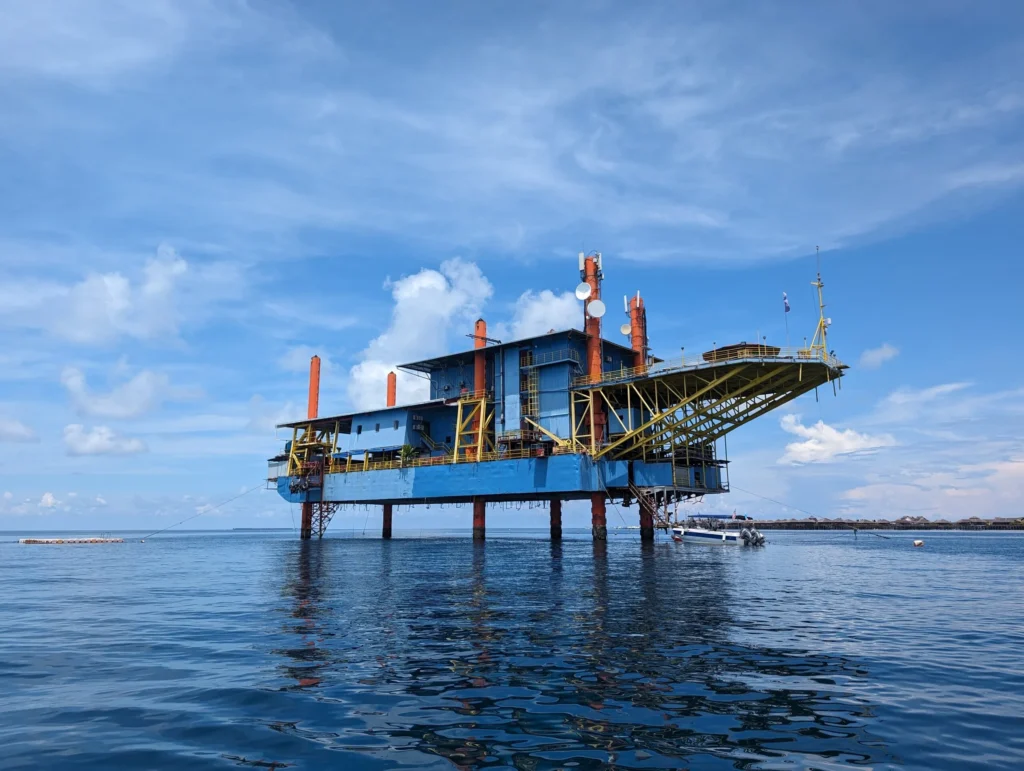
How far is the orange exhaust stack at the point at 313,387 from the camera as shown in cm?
8062

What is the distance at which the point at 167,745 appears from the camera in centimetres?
940

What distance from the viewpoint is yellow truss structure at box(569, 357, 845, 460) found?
45250 millimetres

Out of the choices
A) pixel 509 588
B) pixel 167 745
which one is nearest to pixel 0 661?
pixel 167 745

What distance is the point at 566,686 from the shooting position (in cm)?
1218

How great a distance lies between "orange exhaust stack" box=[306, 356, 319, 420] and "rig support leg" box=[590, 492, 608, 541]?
1518 inches

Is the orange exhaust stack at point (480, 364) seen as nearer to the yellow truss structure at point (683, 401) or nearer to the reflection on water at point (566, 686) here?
the yellow truss structure at point (683, 401)

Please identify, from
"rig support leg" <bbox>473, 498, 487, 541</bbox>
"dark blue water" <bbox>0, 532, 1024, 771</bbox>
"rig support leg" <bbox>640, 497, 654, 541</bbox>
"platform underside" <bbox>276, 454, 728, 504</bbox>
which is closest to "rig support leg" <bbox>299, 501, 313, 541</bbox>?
"platform underside" <bbox>276, 454, 728, 504</bbox>

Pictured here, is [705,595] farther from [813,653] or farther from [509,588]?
[813,653]

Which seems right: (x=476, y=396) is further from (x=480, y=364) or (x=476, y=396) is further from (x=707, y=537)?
(x=707, y=537)

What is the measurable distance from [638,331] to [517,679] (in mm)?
52578

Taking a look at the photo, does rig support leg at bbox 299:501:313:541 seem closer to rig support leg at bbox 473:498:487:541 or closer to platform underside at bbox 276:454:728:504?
platform underside at bbox 276:454:728:504

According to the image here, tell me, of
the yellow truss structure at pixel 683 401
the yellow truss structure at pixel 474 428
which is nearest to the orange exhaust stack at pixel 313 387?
the yellow truss structure at pixel 474 428

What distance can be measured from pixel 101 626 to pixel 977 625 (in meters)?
25.2

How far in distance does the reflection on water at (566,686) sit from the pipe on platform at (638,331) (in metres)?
40.5
